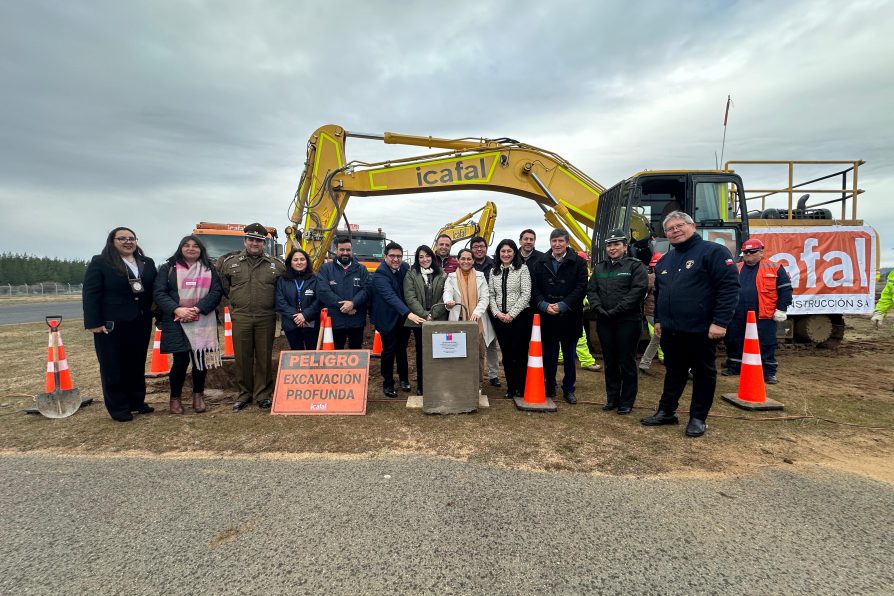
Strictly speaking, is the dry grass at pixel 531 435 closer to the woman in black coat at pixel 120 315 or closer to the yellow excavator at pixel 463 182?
the woman in black coat at pixel 120 315

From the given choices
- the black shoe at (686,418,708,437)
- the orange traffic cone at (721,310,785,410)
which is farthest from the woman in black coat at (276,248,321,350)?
the orange traffic cone at (721,310,785,410)

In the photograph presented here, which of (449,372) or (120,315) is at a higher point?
(120,315)

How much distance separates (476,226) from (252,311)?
11580 mm

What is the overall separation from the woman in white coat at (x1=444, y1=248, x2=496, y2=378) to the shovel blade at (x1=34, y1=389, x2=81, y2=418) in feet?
14.3

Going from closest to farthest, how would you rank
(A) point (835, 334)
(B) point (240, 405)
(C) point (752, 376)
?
1. (C) point (752, 376)
2. (B) point (240, 405)
3. (A) point (835, 334)

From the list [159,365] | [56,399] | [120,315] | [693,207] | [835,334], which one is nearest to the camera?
[120,315]

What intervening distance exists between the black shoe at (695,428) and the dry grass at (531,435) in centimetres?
10

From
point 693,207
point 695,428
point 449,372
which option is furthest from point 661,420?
point 693,207

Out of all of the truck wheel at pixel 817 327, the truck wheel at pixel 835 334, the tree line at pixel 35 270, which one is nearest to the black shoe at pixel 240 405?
the truck wheel at pixel 817 327

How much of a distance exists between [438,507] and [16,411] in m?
5.35

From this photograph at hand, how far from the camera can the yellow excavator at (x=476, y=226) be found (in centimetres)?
1483

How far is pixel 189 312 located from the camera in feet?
14.7

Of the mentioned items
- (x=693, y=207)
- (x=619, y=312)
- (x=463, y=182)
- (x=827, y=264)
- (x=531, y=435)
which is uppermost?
(x=463, y=182)

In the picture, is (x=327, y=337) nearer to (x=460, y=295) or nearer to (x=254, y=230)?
(x=254, y=230)
